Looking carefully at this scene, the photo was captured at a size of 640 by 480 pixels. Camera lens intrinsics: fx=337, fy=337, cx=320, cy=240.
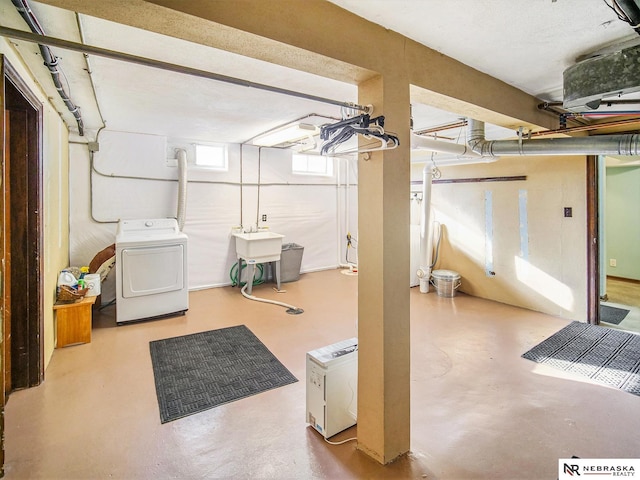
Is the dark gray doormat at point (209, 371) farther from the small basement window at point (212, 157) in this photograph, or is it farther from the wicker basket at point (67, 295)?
the small basement window at point (212, 157)

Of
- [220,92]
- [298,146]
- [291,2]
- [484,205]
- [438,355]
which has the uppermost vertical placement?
[298,146]

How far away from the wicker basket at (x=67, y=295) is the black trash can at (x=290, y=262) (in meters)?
3.00

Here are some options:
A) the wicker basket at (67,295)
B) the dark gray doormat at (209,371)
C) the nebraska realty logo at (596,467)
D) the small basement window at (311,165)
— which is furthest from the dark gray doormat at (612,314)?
the wicker basket at (67,295)

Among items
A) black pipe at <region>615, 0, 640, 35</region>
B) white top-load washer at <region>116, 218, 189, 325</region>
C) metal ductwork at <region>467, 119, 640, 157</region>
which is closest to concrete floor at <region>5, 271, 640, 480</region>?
white top-load washer at <region>116, 218, 189, 325</region>

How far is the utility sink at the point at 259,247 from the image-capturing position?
4973mm

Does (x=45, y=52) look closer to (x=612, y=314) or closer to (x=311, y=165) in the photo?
(x=311, y=165)

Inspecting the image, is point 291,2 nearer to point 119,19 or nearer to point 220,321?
point 119,19

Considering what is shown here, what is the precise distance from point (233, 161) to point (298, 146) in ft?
3.77

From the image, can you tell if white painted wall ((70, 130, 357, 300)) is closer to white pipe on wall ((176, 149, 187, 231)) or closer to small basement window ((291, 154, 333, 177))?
small basement window ((291, 154, 333, 177))

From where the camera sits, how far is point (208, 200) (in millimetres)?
5383

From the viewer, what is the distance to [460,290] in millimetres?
5398

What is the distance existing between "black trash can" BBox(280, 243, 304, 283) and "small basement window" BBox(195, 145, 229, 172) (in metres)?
1.69

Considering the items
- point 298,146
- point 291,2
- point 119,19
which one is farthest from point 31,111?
point 298,146

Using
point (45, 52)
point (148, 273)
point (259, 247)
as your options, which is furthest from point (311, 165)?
point (45, 52)
